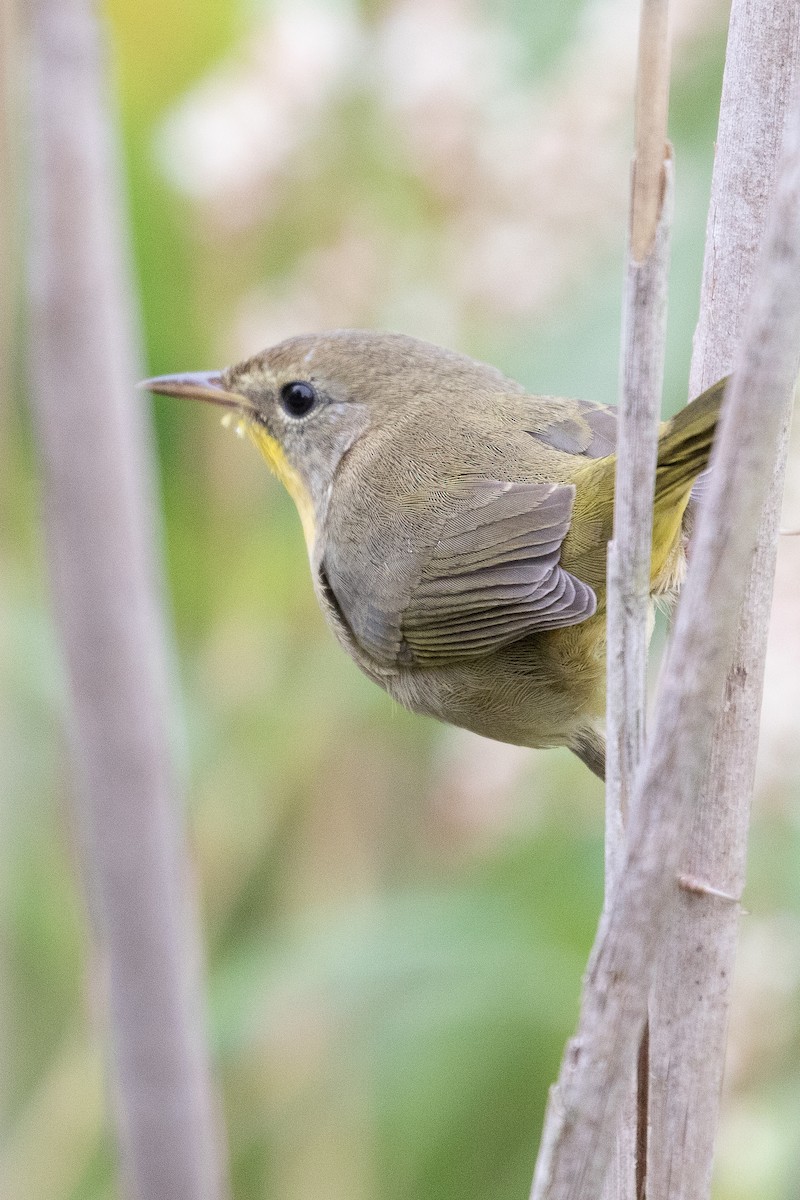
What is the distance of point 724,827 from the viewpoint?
3.68 feet

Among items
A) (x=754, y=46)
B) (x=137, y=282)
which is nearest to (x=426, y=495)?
(x=754, y=46)

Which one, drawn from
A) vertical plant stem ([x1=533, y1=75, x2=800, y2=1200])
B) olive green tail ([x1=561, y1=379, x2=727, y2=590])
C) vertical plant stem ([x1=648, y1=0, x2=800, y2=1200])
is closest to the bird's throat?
olive green tail ([x1=561, y1=379, x2=727, y2=590])

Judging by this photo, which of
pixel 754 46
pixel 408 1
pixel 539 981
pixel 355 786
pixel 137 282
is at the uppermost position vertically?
pixel 408 1

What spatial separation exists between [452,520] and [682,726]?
853mm

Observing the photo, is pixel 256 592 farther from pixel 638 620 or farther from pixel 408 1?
pixel 638 620

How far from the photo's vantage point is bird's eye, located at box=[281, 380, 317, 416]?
77.7 inches

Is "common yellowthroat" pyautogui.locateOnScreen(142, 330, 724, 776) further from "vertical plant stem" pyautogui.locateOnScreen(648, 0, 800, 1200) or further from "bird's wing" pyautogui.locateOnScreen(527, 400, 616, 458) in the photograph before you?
"vertical plant stem" pyautogui.locateOnScreen(648, 0, 800, 1200)

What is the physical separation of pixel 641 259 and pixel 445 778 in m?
1.43

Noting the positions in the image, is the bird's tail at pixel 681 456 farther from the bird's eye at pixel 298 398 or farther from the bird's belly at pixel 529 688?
the bird's eye at pixel 298 398

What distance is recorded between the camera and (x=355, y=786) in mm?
2480

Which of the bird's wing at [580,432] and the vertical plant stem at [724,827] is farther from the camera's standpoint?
the bird's wing at [580,432]

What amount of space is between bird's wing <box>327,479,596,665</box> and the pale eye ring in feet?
0.89

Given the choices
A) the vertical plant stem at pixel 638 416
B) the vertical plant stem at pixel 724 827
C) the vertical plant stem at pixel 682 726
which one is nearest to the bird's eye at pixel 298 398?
the vertical plant stem at pixel 724 827

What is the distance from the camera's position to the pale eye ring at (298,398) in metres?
1.97
